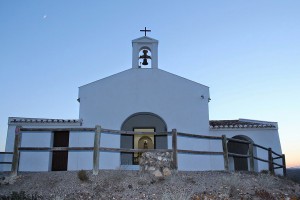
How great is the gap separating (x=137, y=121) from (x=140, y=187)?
349 inches

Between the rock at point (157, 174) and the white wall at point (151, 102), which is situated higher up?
the white wall at point (151, 102)

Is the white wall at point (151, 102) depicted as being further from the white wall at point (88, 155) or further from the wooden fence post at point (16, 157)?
the wooden fence post at point (16, 157)

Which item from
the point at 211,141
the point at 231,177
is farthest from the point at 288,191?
the point at 211,141

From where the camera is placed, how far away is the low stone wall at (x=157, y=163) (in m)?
9.95

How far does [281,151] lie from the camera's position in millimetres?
17250

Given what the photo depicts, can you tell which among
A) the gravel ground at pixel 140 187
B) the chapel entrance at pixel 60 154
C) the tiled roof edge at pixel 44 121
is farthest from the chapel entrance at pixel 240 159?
the gravel ground at pixel 140 187

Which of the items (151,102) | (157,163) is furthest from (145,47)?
(157,163)

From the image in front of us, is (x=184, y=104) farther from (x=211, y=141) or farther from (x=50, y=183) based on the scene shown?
(x=50, y=183)

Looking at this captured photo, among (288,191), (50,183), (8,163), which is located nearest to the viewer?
(50,183)

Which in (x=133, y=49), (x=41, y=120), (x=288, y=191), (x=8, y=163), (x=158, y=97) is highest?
(x=133, y=49)

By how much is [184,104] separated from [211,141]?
2.40m

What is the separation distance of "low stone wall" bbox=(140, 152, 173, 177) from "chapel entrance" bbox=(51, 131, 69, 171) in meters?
7.73

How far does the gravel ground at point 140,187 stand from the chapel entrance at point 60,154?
6824 mm

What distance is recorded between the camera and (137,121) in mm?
17766
